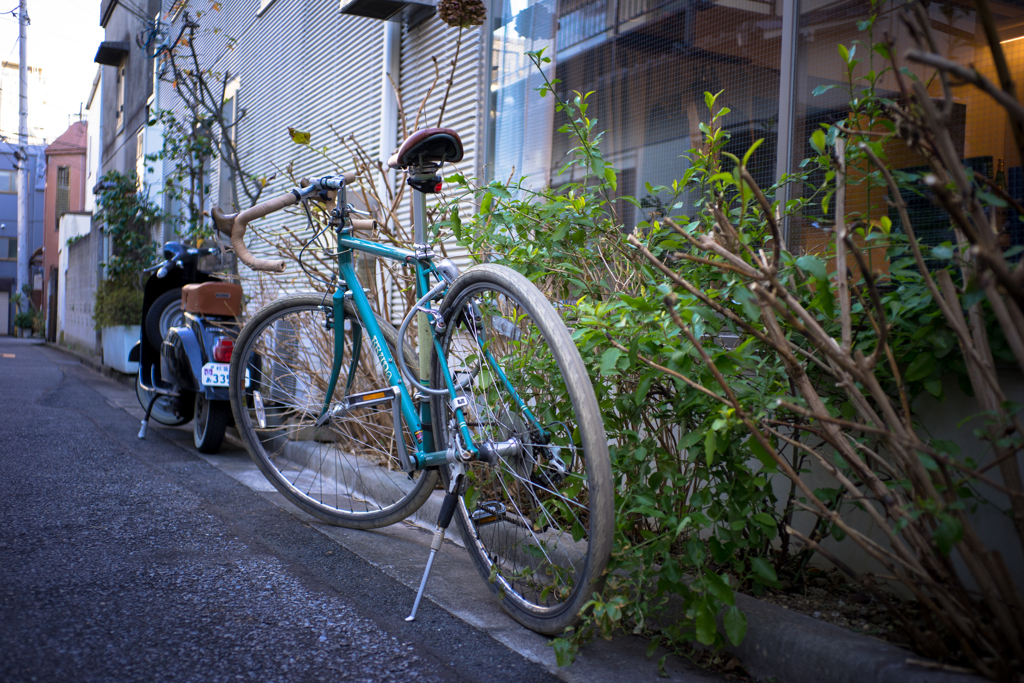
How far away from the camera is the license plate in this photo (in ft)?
16.0

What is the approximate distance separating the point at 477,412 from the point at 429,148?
973mm

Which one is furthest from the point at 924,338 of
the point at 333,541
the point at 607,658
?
the point at 333,541

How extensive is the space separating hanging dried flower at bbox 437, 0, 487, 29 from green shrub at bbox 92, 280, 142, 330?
22.9 ft

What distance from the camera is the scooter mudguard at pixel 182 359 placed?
5074mm

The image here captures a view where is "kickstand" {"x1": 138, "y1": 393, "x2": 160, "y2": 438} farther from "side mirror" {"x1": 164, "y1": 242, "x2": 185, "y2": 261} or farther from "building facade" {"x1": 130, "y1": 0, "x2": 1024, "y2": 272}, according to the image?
"building facade" {"x1": 130, "y1": 0, "x2": 1024, "y2": 272}

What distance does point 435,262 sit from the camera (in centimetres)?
289

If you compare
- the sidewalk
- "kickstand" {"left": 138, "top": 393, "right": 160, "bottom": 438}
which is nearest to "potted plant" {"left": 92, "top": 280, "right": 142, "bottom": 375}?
"kickstand" {"left": 138, "top": 393, "right": 160, "bottom": 438}

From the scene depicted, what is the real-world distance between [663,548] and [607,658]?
0.43m

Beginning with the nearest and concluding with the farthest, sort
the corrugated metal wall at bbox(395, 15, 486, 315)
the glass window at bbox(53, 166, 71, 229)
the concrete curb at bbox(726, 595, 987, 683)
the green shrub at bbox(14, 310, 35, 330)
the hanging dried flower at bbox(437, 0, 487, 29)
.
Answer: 1. the concrete curb at bbox(726, 595, 987, 683)
2. the hanging dried flower at bbox(437, 0, 487, 29)
3. the corrugated metal wall at bbox(395, 15, 486, 315)
4. the green shrub at bbox(14, 310, 35, 330)
5. the glass window at bbox(53, 166, 71, 229)

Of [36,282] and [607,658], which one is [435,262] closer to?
[607,658]

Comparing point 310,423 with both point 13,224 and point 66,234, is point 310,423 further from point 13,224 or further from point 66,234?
point 13,224

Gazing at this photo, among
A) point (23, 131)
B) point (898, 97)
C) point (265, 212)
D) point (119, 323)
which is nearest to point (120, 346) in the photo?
point (119, 323)

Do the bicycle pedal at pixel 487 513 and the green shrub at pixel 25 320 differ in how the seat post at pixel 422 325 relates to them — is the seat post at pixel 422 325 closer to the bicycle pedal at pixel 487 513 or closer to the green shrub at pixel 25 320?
the bicycle pedal at pixel 487 513

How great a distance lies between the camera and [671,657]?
2270 millimetres
